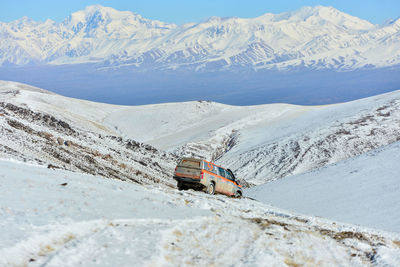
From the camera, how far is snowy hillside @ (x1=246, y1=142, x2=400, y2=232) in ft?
57.6

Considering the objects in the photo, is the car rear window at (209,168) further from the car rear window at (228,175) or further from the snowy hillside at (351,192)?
the snowy hillside at (351,192)

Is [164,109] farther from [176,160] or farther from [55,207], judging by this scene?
[55,207]

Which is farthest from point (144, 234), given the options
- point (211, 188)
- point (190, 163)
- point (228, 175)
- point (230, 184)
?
point (228, 175)

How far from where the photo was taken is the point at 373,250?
8.68 m

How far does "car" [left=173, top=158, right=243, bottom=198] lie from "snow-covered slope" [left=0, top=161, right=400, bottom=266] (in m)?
5.64

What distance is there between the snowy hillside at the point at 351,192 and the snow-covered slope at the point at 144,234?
7380 millimetres

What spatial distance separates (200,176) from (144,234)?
8.98 meters

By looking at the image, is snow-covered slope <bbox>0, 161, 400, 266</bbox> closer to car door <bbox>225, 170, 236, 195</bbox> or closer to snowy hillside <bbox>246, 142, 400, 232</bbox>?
snowy hillside <bbox>246, 142, 400, 232</bbox>

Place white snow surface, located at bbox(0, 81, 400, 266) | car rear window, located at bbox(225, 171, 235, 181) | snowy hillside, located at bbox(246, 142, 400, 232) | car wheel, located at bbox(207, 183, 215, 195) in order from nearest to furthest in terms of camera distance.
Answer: white snow surface, located at bbox(0, 81, 400, 266)
car wheel, located at bbox(207, 183, 215, 195)
snowy hillside, located at bbox(246, 142, 400, 232)
car rear window, located at bbox(225, 171, 235, 181)

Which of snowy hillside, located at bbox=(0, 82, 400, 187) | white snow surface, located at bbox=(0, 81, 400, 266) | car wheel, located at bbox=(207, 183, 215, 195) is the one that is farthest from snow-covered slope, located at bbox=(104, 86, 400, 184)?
car wheel, located at bbox=(207, 183, 215, 195)

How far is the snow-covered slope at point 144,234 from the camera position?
6657 mm

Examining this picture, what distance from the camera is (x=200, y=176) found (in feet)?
54.9

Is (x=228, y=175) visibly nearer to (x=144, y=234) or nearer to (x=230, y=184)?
(x=230, y=184)

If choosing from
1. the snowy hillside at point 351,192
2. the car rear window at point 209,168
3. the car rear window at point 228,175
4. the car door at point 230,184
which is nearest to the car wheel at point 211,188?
the car rear window at point 209,168
